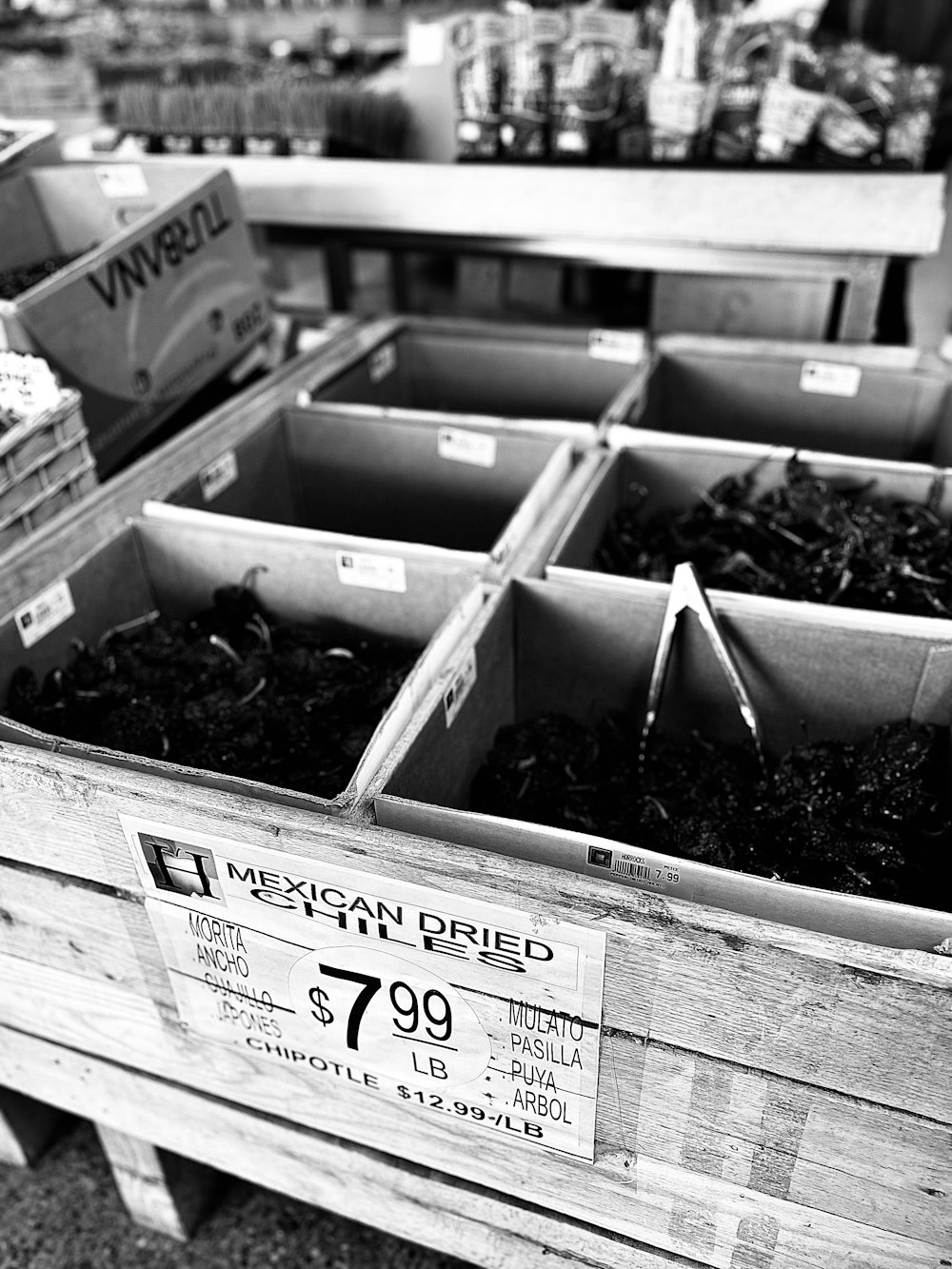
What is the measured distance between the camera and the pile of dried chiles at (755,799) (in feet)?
3.80

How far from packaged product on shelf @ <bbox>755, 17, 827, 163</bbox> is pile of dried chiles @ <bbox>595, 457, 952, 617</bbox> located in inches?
36.9

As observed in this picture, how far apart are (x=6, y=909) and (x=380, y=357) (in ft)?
5.38

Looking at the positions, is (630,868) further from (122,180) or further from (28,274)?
(122,180)

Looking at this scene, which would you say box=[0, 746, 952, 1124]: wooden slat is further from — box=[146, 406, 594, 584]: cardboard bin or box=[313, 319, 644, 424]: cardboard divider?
box=[313, 319, 644, 424]: cardboard divider

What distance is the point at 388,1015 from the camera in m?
1.11

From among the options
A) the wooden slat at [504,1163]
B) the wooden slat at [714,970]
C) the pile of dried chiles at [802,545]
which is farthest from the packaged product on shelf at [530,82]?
the wooden slat at [504,1163]

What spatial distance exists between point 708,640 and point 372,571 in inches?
22.2

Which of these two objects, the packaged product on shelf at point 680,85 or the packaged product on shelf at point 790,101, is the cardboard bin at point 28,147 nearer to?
the packaged product on shelf at point 680,85

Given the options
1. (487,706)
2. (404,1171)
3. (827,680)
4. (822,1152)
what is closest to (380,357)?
(487,706)

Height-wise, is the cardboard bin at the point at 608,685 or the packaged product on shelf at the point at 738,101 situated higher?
the packaged product on shelf at the point at 738,101

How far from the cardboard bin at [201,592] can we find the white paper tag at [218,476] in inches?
9.2

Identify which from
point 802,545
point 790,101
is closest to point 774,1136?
point 802,545

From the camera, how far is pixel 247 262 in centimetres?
236

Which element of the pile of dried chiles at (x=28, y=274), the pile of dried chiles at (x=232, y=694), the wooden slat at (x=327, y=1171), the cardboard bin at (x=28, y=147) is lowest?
the wooden slat at (x=327, y=1171)
